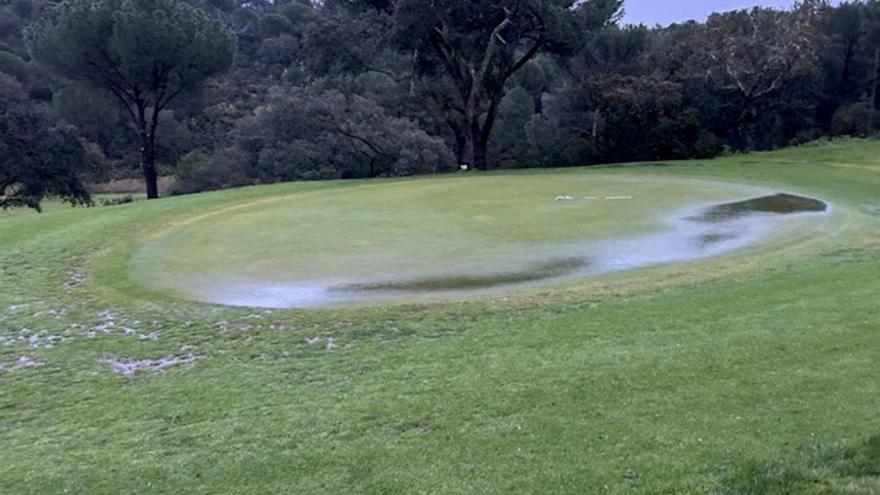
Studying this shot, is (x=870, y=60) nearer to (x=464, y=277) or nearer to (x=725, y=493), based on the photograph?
(x=464, y=277)

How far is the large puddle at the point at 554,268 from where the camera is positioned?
7.75 metres

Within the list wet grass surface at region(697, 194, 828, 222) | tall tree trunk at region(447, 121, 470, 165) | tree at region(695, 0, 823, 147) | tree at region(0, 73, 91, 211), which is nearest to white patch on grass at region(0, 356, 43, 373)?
wet grass surface at region(697, 194, 828, 222)

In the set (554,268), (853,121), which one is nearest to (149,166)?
(554,268)

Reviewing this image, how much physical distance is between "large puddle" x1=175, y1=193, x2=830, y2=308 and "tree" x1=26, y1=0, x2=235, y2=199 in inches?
740

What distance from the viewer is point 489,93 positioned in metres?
26.8

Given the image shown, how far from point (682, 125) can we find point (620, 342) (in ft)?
59.8

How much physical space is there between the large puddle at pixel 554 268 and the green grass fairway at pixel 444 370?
229 millimetres

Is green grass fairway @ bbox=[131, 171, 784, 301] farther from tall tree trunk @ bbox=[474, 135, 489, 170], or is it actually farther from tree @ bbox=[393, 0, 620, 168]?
tall tree trunk @ bbox=[474, 135, 489, 170]

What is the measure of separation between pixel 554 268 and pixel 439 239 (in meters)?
2.19

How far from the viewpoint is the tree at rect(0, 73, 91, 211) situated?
85.4 feet

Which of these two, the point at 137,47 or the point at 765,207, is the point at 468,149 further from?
the point at 765,207

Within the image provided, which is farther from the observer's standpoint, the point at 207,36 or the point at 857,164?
the point at 207,36

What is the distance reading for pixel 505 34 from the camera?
2338cm

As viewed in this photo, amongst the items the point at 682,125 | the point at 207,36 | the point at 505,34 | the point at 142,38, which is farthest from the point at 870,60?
the point at 142,38
